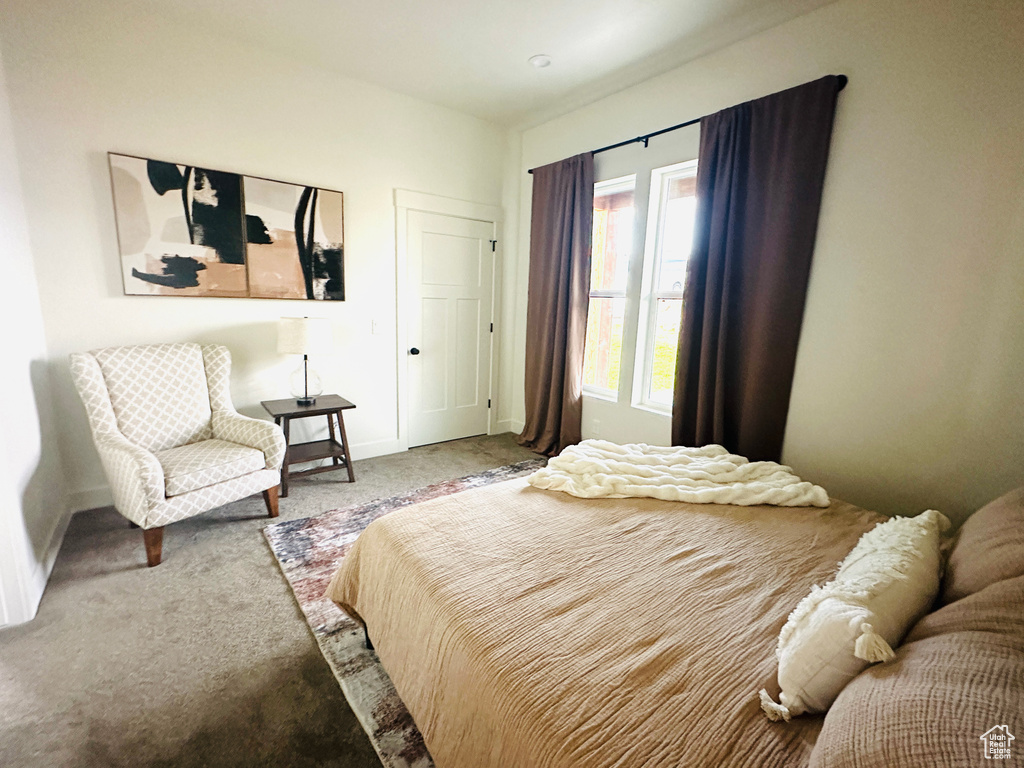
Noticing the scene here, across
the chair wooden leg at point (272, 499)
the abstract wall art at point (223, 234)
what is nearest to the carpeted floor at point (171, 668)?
the chair wooden leg at point (272, 499)

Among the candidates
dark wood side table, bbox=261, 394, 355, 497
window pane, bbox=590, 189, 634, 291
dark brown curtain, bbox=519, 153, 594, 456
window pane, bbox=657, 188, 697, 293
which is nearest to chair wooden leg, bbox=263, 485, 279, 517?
dark wood side table, bbox=261, 394, 355, 497

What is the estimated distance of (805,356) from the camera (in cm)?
235

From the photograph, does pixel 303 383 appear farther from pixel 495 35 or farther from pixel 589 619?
pixel 589 619

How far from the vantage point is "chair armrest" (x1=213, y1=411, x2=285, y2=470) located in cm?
244

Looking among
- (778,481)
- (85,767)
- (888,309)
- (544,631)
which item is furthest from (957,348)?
(85,767)

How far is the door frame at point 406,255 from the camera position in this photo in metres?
3.48

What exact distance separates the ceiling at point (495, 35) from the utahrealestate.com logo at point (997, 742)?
9.69 feet

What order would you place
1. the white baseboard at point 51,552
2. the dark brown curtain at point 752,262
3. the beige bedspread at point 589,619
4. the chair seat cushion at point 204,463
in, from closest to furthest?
the beige bedspread at point 589,619
the white baseboard at point 51,552
the chair seat cushion at point 204,463
the dark brown curtain at point 752,262

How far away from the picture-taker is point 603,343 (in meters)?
3.57

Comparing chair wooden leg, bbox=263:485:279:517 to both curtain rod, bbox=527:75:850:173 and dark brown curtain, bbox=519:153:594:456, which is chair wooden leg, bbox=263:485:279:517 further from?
curtain rod, bbox=527:75:850:173

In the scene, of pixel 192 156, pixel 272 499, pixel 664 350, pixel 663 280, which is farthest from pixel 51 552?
pixel 663 280

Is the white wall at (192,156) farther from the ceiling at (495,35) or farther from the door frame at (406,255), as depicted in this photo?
the ceiling at (495,35)

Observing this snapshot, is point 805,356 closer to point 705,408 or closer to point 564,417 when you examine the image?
point 705,408

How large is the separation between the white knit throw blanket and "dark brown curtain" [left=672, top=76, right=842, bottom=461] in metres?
0.55
